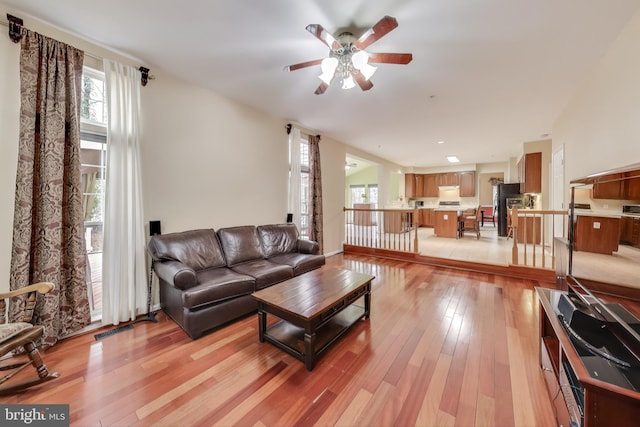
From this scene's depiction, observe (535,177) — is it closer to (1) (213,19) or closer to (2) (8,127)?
(1) (213,19)

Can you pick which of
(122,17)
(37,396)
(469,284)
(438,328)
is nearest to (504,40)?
(438,328)

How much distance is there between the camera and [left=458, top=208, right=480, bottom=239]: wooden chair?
21.9 ft

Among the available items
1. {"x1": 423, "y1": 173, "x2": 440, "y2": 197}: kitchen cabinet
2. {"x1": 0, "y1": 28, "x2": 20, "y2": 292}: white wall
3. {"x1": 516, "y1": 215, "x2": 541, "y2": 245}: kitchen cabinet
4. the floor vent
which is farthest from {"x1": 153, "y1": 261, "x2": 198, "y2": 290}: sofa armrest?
{"x1": 423, "y1": 173, "x2": 440, "y2": 197}: kitchen cabinet

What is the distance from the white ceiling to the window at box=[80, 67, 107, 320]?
485 millimetres

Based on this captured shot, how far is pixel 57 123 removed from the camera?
6.56ft

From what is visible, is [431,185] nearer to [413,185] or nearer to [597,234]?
[413,185]

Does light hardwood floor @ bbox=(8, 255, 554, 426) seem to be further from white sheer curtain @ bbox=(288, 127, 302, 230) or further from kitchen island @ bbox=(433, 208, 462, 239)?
kitchen island @ bbox=(433, 208, 462, 239)

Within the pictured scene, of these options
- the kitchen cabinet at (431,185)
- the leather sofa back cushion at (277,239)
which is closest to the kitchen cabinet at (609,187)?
the leather sofa back cushion at (277,239)

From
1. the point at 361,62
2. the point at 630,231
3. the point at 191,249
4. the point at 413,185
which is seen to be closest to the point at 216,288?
the point at 191,249

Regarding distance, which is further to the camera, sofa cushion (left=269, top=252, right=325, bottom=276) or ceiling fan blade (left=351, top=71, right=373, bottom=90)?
sofa cushion (left=269, top=252, right=325, bottom=276)

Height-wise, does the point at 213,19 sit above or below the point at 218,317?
above

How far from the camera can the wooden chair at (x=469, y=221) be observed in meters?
6.67

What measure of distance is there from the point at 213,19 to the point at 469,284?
14.2 feet

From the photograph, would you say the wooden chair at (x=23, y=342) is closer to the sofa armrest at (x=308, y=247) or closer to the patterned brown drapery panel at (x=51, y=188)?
the patterned brown drapery panel at (x=51, y=188)
